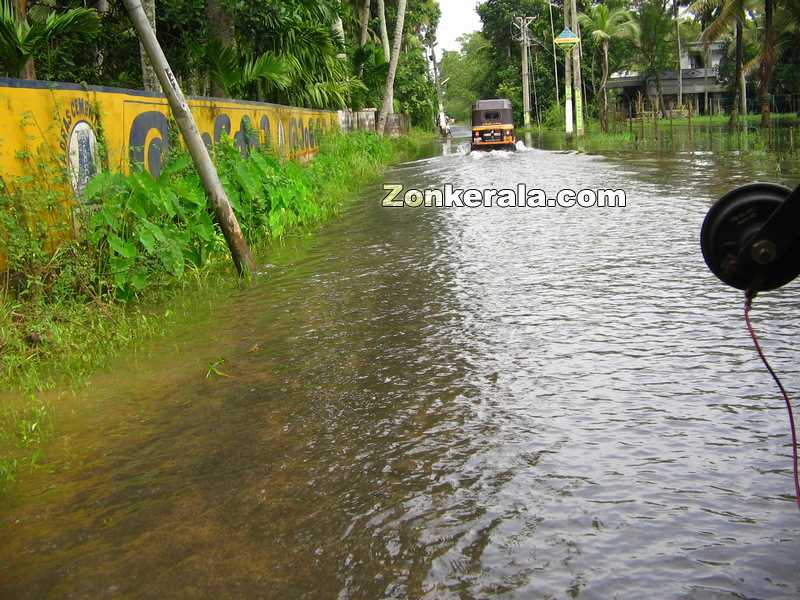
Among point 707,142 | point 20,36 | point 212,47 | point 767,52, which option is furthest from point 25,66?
point 767,52

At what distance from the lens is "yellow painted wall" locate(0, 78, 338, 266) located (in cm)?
777

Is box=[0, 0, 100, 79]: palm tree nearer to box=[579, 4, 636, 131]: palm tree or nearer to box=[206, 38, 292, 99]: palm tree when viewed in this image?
box=[206, 38, 292, 99]: palm tree

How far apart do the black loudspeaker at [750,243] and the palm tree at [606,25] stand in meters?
53.4

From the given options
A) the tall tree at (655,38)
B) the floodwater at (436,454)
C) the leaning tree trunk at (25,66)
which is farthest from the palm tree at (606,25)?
the floodwater at (436,454)

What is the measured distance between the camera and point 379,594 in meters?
3.43

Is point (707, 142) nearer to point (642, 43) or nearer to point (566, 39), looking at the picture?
point (566, 39)

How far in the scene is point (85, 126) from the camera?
356 inches

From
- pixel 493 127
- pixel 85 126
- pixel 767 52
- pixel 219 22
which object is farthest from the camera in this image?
pixel 493 127

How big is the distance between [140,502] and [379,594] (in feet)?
5.27

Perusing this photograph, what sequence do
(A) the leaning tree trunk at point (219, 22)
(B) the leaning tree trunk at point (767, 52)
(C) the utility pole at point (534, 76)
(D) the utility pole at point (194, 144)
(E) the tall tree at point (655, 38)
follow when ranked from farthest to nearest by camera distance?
(C) the utility pole at point (534, 76), (E) the tall tree at point (655, 38), (B) the leaning tree trunk at point (767, 52), (A) the leaning tree trunk at point (219, 22), (D) the utility pole at point (194, 144)

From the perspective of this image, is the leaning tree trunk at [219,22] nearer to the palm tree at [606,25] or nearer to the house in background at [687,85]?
the palm tree at [606,25]

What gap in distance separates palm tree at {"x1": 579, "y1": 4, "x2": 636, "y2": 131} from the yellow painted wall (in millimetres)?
46009

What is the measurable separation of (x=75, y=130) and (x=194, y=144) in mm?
1242

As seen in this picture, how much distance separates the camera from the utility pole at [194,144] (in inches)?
356
